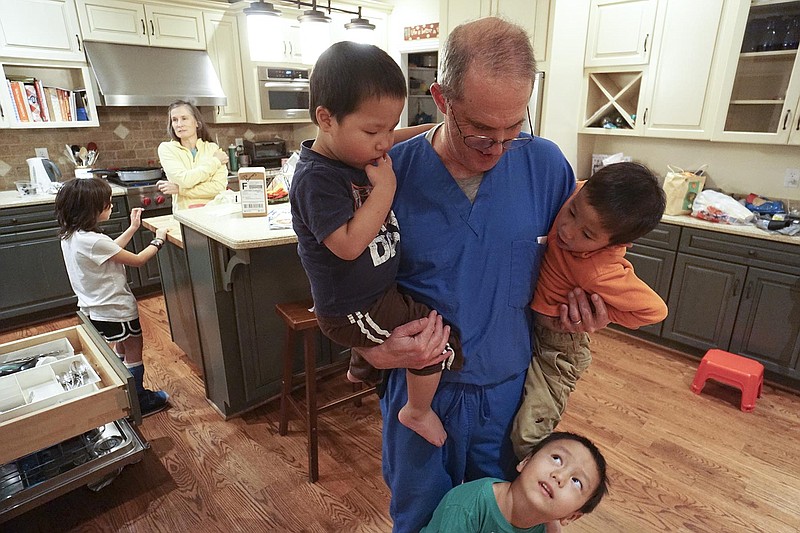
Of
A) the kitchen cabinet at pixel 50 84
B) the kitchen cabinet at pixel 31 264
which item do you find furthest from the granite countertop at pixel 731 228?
the kitchen cabinet at pixel 50 84

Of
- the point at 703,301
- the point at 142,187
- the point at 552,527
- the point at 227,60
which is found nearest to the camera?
the point at 552,527

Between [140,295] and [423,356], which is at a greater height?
[423,356]

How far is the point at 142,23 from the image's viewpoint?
12.9ft

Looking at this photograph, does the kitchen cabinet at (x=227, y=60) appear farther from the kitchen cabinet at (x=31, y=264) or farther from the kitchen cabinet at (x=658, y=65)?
the kitchen cabinet at (x=658, y=65)

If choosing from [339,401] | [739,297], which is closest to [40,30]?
[339,401]

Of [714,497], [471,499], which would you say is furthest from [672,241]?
[471,499]

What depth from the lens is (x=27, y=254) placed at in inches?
137

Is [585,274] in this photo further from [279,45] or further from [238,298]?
[279,45]

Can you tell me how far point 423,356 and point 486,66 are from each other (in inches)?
22.0

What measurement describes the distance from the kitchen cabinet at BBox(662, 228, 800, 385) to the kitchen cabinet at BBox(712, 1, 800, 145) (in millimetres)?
678

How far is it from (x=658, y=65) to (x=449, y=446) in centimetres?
313

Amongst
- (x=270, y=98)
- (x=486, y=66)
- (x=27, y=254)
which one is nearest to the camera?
(x=486, y=66)

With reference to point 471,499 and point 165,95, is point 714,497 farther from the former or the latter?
point 165,95

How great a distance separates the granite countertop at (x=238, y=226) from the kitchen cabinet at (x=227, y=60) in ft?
7.97
